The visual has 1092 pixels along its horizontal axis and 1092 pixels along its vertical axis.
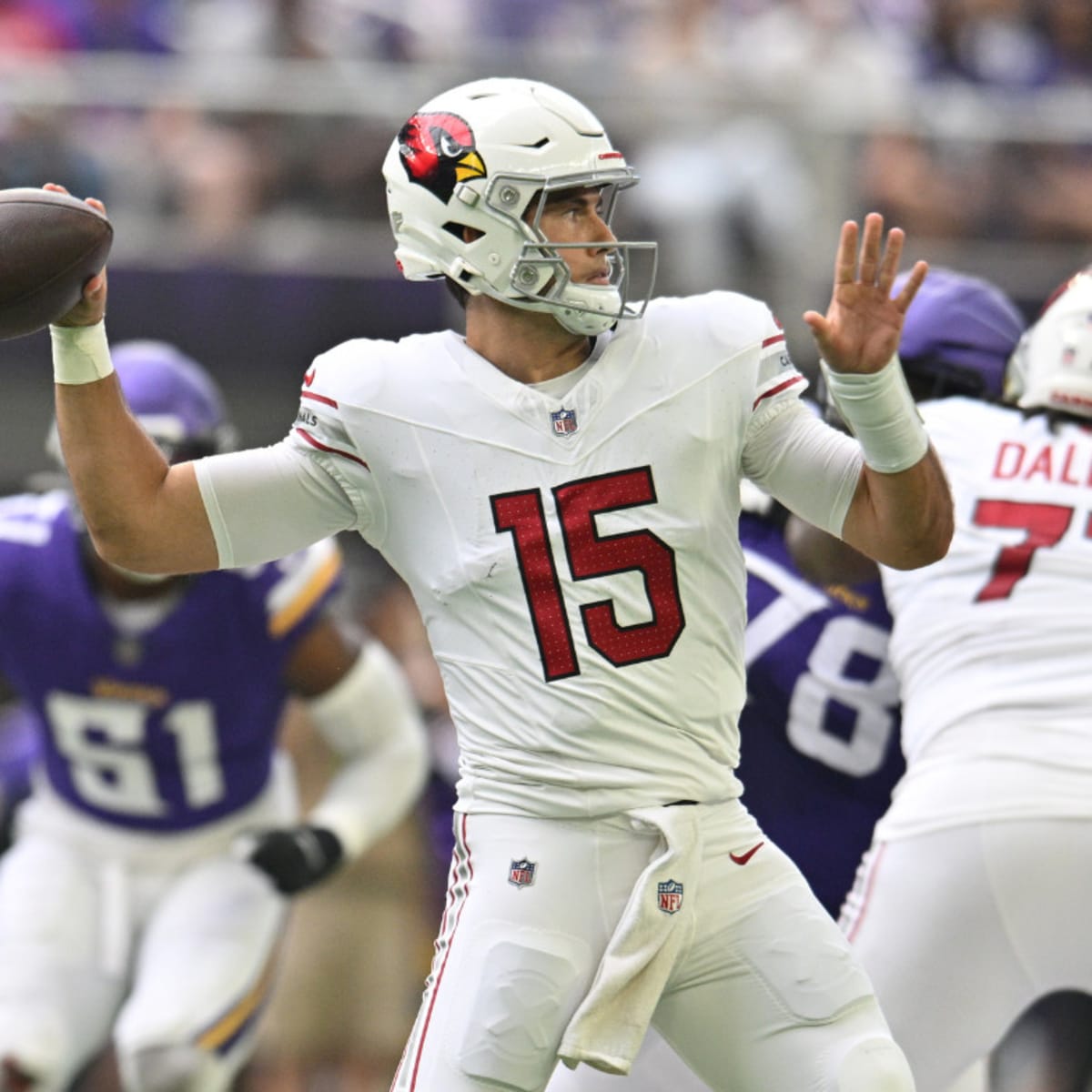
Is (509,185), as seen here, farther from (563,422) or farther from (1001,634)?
(1001,634)

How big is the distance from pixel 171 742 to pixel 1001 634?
6.37ft

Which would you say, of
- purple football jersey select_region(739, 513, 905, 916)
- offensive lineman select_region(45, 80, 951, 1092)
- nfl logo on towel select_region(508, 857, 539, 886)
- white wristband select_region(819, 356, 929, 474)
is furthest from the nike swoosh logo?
purple football jersey select_region(739, 513, 905, 916)

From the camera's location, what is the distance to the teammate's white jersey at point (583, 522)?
2.63m

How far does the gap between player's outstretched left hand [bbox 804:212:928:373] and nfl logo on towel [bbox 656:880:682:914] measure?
0.67 m

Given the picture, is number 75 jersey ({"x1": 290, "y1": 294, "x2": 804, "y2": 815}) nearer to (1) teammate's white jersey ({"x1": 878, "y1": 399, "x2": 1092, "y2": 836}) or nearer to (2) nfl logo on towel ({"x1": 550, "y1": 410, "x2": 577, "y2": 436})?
(2) nfl logo on towel ({"x1": 550, "y1": 410, "x2": 577, "y2": 436})

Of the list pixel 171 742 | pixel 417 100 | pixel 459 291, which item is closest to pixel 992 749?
pixel 459 291

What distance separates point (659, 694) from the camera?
2.64 metres

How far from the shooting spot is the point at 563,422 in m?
2.66

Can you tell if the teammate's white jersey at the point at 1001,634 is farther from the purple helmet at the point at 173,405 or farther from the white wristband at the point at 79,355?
the purple helmet at the point at 173,405

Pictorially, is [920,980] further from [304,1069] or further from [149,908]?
[304,1069]

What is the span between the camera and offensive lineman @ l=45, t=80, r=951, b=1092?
255 cm

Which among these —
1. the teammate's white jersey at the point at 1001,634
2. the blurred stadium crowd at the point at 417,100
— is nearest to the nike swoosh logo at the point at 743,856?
the teammate's white jersey at the point at 1001,634

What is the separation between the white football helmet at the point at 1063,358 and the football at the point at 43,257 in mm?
1631

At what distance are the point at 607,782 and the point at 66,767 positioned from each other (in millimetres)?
2199
